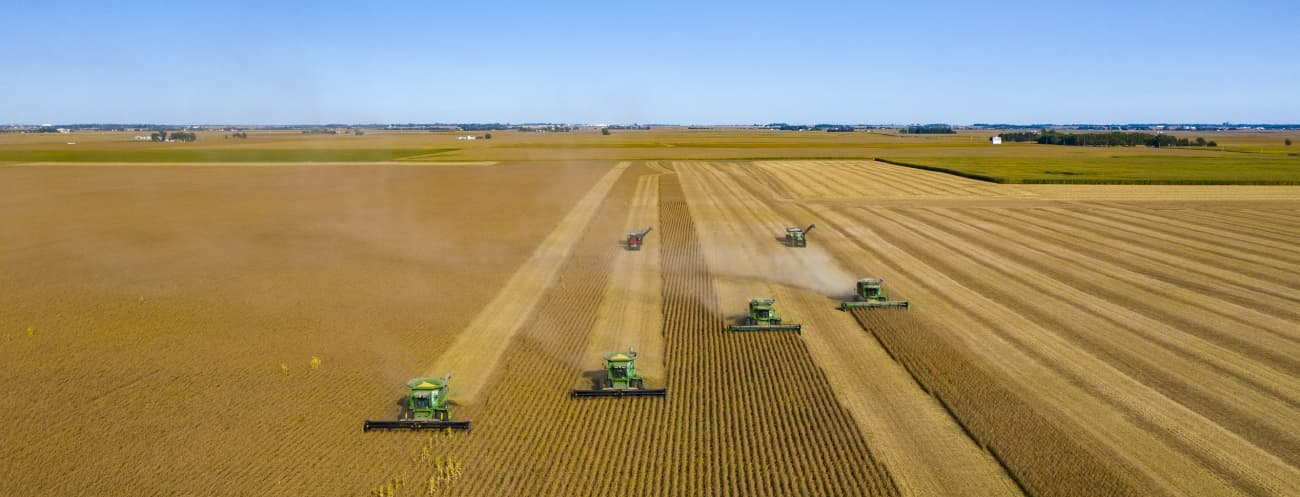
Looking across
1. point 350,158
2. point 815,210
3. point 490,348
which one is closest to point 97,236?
point 490,348

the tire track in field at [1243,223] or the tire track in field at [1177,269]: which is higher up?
the tire track in field at [1243,223]

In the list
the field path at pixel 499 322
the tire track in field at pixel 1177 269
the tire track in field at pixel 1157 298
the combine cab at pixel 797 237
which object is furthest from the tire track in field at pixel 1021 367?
the field path at pixel 499 322

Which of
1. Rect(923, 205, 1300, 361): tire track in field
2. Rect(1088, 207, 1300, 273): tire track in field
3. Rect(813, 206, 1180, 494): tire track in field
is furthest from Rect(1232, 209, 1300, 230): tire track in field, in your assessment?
Rect(813, 206, 1180, 494): tire track in field

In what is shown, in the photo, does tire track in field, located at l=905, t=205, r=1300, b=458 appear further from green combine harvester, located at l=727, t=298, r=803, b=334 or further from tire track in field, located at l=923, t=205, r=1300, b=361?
green combine harvester, located at l=727, t=298, r=803, b=334

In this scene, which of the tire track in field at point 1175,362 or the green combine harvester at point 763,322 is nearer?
the tire track in field at point 1175,362

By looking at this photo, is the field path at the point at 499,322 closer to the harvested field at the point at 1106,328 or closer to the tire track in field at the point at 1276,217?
the harvested field at the point at 1106,328

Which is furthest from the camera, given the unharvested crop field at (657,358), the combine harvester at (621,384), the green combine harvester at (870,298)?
the green combine harvester at (870,298)

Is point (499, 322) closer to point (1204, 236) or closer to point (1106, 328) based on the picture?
point (1106, 328)

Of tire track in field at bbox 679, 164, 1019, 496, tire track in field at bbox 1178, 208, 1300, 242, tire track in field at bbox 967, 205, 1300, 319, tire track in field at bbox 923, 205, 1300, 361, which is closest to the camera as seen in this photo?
tire track in field at bbox 679, 164, 1019, 496
